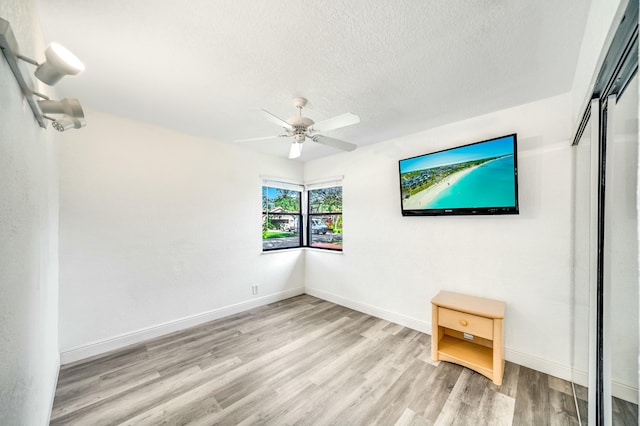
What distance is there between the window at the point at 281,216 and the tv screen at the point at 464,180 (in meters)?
2.08

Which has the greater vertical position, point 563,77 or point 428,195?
point 563,77

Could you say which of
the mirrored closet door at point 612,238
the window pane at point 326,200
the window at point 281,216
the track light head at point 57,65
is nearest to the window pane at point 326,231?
the window pane at point 326,200

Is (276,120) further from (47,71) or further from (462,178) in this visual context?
(462,178)

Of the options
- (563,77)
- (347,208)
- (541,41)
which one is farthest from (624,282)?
(347,208)

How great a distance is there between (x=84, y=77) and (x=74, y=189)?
1084 mm

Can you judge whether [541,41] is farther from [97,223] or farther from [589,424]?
[97,223]

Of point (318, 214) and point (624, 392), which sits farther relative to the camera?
point (318, 214)

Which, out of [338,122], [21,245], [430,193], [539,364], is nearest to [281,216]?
[430,193]

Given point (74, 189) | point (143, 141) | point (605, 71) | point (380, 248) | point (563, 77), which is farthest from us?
point (380, 248)

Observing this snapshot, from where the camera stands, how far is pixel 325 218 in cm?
428

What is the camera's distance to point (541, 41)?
1457 mm

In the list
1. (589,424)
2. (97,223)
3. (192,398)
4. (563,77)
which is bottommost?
(192,398)

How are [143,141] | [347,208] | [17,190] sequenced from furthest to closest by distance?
[347,208], [143,141], [17,190]

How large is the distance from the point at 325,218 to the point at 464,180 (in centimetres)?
233
